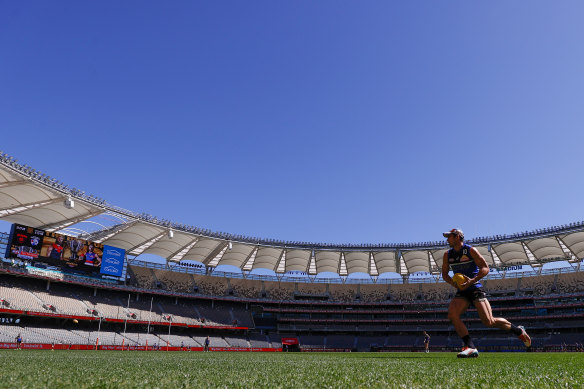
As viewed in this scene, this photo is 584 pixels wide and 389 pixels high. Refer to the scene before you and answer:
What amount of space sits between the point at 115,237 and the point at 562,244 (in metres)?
58.7

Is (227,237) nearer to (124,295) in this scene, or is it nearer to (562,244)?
(124,295)

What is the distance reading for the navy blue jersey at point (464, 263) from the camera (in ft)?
23.7

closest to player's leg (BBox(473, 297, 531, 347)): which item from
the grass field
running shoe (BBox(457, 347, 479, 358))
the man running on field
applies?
the man running on field

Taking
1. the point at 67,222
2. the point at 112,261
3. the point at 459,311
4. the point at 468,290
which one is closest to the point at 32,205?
the point at 67,222

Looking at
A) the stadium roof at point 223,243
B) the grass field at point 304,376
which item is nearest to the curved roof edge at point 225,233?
the stadium roof at point 223,243

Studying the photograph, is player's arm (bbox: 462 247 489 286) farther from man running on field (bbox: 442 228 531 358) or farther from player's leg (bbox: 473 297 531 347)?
player's leg (bbox: 473 297 531 347)

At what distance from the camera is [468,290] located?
23.5ft

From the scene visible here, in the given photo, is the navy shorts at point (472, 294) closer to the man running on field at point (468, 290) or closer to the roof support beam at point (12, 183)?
the man running on field at point (468, 290)

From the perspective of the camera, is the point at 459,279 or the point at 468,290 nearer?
the point at 459,279

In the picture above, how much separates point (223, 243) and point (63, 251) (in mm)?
19233

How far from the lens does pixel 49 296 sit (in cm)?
4538

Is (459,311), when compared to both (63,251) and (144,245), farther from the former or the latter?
(144,245)

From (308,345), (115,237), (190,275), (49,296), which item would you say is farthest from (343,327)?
(49,296)

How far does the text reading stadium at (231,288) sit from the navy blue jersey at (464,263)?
35269 millimetres
